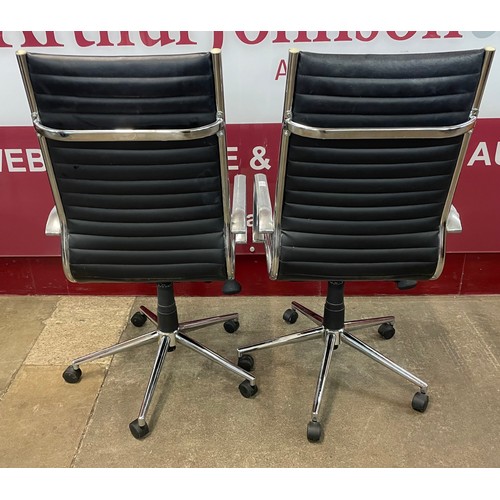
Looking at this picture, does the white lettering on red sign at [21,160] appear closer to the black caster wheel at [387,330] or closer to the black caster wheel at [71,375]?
the black caster wheel at [71,375]

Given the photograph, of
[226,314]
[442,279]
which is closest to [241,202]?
[226,314]

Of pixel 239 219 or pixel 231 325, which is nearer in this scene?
pixel 239 219

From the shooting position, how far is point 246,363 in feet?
6.53

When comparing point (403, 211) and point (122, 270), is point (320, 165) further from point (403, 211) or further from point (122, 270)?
point (122, 270)

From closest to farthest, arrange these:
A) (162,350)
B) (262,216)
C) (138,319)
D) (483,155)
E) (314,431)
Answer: (262,216), (314,431), (162,350), (483,155), (138,319)

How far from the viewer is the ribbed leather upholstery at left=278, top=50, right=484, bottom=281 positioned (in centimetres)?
123

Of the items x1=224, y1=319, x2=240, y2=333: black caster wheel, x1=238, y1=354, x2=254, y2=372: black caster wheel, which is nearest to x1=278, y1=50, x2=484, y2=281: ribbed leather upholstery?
x1=238, y1=354, x2=254, y2=372: black caster wheel

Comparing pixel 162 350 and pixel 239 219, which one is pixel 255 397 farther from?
pixel 239 219

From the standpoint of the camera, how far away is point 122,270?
5.22 feet

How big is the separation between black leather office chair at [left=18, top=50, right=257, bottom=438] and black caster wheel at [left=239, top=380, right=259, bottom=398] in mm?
325

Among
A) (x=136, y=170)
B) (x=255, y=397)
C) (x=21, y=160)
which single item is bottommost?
(x=255, y=397)

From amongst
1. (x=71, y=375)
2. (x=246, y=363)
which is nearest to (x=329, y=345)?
(x=246, y=363)

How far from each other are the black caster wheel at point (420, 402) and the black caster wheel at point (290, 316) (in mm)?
659

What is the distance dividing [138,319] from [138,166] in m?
1.03
